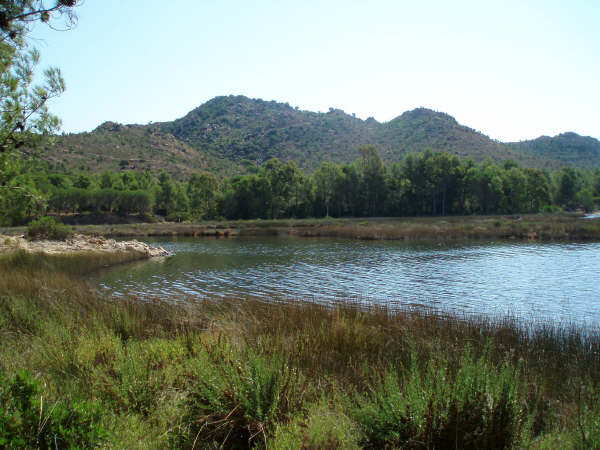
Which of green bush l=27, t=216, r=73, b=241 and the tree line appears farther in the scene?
the tree line

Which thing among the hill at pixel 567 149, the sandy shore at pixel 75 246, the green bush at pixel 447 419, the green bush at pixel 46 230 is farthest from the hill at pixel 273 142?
the green bush at pixel 447 419

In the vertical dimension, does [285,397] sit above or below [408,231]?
above

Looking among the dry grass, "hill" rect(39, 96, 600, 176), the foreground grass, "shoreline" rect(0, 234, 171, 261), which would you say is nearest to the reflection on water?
"shoreline" rect(0, 234, 171, 261)

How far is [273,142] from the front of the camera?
15938cm

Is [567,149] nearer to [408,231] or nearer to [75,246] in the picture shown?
[408,231]

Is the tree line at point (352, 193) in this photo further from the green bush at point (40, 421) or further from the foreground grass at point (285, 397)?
the green bush at point (40, 421)

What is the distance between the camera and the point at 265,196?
84438 mm

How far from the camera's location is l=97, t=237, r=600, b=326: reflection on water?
1388cm

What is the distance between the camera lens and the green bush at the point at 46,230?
30109mm

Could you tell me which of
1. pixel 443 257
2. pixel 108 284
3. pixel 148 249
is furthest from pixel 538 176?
pixel 108 284

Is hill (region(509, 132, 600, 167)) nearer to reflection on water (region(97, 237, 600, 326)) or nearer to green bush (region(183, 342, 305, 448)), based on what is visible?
reflection on water (region(97, 237, 600, 326))

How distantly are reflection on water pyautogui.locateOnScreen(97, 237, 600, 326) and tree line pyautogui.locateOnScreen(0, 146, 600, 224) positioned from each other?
161 feet

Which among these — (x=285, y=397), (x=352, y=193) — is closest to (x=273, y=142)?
(x=352, y=193)

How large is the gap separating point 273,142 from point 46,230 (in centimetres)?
13363
